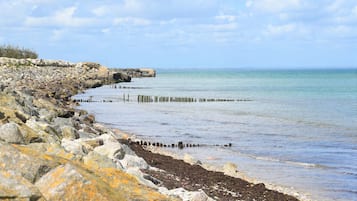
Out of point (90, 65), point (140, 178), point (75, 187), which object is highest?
point (75, 187)

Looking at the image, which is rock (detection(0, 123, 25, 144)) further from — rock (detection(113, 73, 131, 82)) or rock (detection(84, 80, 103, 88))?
rock (detection(113, 73, 131, 82))

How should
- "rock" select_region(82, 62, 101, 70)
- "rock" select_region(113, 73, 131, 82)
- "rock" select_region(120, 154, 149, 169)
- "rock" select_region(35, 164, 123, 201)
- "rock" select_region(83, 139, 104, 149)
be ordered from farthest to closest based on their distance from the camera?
"rock" select_region(82, 62, 101, 70) < "rock" select_region(113, 73, 131, 82) < "rock" select_region(83, 139, 104, 149) < "rock" select_region(120, 154, 149, 169) < "rock" select_region(35, 164, 123, 201)

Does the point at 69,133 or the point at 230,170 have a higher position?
the point at 69,133

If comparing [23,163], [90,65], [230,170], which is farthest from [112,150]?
[90,65]

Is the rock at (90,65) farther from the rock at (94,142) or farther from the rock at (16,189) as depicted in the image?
the rock at (16,189)

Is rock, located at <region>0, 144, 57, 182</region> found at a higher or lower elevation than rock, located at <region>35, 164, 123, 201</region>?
higher

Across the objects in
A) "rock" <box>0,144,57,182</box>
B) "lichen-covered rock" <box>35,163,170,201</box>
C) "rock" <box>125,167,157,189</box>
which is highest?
"rock" <box>0,144,57,182</box>

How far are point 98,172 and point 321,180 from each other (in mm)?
10154

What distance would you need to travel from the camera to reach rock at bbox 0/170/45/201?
4.25 metres

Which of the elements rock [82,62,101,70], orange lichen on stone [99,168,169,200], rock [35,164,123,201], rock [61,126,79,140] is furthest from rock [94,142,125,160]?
rock [82,62,101,70]

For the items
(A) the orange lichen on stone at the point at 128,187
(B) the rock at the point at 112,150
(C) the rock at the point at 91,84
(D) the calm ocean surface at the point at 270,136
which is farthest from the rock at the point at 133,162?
(C) the rock at the point at 91,84

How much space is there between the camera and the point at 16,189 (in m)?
4.32

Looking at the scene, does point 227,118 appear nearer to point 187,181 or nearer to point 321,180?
point 321,180

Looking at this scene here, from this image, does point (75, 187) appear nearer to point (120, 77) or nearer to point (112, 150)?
point (112, 150)
